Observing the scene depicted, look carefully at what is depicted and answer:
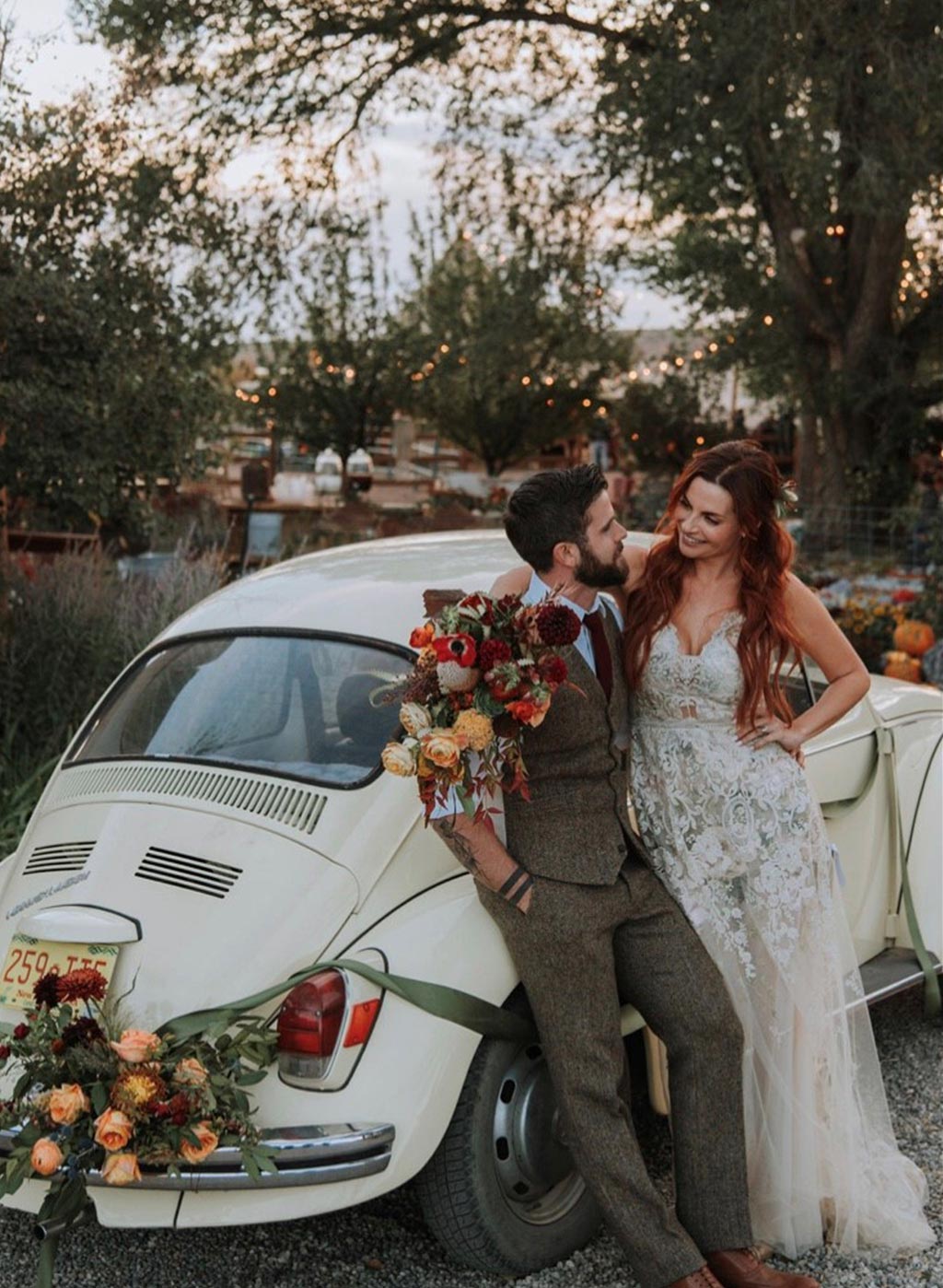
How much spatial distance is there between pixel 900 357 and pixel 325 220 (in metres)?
8.80

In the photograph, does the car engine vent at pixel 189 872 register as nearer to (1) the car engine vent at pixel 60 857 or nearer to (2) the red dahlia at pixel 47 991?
(1) the car engine vent at pixel 60 857

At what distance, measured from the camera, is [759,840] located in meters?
3.78

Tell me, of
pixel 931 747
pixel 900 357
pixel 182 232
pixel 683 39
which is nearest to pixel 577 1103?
pixel 931 747

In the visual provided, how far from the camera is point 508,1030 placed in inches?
137

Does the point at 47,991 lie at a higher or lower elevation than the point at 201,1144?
higher

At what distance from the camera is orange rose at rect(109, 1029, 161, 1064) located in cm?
310

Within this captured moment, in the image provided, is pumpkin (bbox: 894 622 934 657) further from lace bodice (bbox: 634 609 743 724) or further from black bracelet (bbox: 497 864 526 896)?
black bracelet (bbox: 497 864 526 896)

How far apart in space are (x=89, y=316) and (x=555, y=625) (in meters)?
6.03

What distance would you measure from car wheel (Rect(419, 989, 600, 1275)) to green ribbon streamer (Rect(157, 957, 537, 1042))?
0.34 ft

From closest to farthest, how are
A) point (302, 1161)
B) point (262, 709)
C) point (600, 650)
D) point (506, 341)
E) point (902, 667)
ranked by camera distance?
1. point (302, 1161)
2. point (600, 650)
3. point (262, 709)
4. point (902, 667)
5. point (506, 341)

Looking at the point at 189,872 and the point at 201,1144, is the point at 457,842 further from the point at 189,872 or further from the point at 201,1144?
the point at 201,1144

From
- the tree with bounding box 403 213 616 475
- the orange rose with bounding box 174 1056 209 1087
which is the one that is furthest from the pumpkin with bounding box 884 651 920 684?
the tree with bounding box 403 213 616 475

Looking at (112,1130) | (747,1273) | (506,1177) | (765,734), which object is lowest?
(747,1273)

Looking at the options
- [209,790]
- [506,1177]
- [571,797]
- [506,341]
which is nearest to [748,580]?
[571,797]
